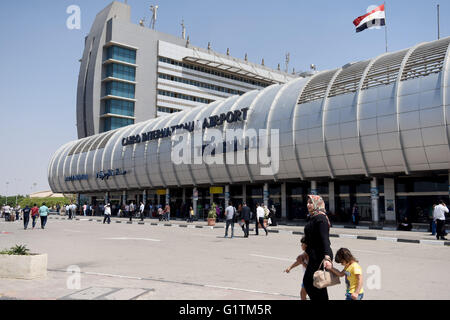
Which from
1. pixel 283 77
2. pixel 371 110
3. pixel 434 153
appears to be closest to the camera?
pixel 434 153

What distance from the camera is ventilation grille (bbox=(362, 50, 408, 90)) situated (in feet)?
88.8

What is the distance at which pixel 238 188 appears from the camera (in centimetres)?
4109

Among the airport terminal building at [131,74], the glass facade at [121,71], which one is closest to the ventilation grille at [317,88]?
the airport terminal building at [131,74]

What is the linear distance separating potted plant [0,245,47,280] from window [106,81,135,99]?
245 feet

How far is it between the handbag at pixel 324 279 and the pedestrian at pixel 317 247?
5.8 inches

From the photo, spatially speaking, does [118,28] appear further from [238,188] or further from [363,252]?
[363,252]

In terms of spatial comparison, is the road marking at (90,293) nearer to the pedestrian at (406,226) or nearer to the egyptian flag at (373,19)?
the pedestrian at (406,226)

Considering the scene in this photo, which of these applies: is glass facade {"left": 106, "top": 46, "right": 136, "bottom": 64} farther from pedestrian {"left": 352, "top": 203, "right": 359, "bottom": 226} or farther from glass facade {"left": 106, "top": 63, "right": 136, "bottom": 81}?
pedestrian {"left": 352, "top": 203, "right": 359, "bottom": 226}

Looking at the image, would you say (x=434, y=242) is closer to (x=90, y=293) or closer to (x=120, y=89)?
(x=90, y=293)

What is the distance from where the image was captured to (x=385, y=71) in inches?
1091

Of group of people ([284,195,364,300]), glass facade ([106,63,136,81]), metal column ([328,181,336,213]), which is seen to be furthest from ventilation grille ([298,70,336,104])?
glass facade ([106,63,136,81])

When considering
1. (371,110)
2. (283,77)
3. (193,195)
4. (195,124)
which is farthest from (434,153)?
(283,77)

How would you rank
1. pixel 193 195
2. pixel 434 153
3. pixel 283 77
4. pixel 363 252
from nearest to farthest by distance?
1. pixel 363 252
2. pixel 434 153
3. pixel 193 195
4. pixel 283 77

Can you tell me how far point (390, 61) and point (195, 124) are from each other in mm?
20580
